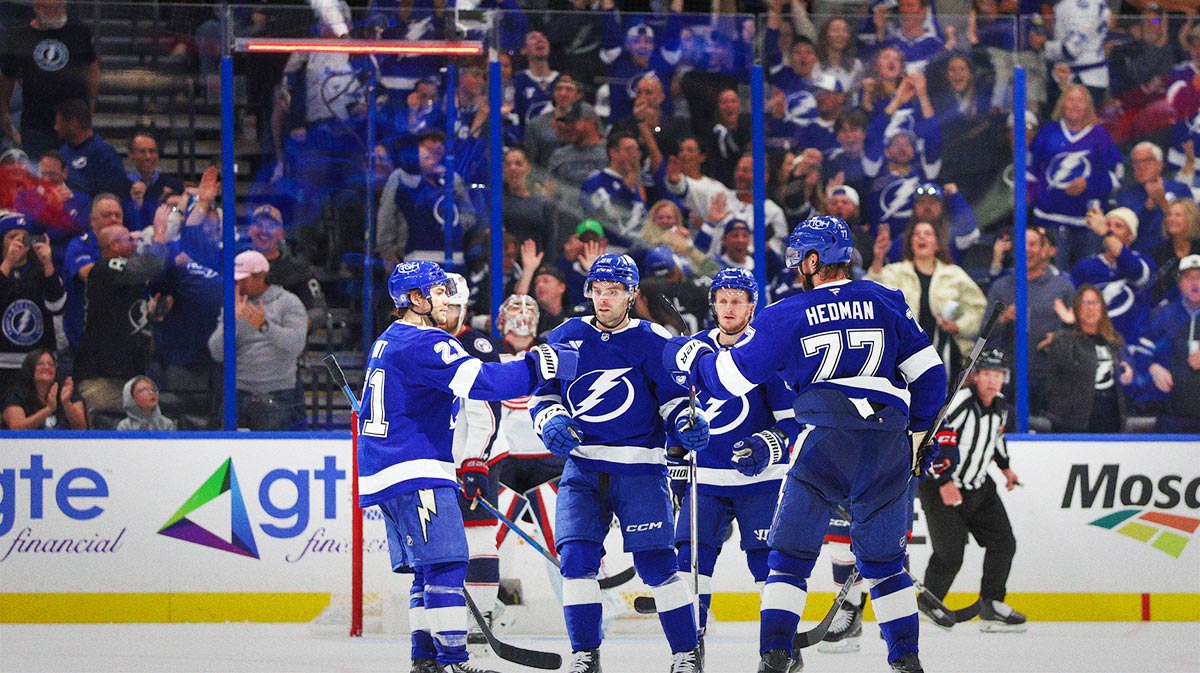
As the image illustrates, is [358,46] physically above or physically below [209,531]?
above

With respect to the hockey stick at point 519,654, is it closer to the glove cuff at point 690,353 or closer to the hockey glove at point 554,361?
the hockey glove at point 554,361

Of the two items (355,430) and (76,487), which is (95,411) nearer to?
(76,487)

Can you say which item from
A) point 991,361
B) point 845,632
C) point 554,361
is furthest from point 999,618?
point 554,361

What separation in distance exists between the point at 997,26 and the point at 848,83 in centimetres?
76

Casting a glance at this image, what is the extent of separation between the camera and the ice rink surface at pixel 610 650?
6039 mm

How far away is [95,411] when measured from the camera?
7.55 meters

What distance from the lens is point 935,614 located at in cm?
714

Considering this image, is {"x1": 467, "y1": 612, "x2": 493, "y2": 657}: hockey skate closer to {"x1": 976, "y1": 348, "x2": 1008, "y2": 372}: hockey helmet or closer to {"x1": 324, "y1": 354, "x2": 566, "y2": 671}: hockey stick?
{"x1": 324, "y1": 354, "x2": 566, "y2": 671}: hockey stick

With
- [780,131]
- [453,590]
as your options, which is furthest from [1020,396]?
[453,590]

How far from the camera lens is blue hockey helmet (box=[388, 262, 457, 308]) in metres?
5.23

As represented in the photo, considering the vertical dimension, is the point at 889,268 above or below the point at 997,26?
below

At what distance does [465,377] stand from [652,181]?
10.2 feet

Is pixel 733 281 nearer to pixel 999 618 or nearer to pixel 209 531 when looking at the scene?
pixel 999 618

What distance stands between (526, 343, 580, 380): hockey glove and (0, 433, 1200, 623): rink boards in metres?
2.39
